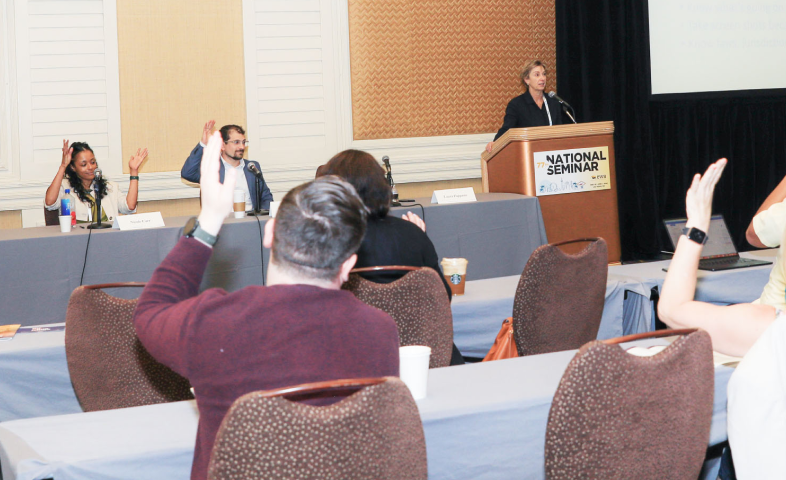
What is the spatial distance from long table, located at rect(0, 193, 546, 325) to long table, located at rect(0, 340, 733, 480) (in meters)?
2.05

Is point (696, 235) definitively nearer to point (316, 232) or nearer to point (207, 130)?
point (316, 232)

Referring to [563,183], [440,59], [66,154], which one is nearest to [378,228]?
[563,183]

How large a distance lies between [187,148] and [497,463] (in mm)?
4198

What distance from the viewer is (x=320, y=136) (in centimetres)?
548

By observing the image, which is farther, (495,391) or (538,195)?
(538,195)

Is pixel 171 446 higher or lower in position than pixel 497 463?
higher

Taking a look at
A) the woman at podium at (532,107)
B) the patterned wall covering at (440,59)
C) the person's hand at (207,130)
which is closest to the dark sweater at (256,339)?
the person's hand at (207,130)

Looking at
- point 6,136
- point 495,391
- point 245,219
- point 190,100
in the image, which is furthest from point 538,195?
point 6,136

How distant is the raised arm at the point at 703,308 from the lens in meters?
1.43

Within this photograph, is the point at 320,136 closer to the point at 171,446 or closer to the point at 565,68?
the point at 565,68

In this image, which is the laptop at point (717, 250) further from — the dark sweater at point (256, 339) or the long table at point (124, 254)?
the dark sweater at point (256, 339)

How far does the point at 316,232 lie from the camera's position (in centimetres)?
117

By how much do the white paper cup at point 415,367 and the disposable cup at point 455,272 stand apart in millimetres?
1131

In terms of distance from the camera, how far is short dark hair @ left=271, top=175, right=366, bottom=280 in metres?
1.17
